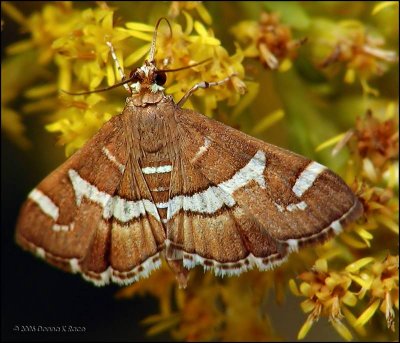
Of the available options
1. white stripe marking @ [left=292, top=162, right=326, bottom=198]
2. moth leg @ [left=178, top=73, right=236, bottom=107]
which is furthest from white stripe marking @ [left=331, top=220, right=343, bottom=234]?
moth leg @ [left=178, top=73, right=236, bottom=107]

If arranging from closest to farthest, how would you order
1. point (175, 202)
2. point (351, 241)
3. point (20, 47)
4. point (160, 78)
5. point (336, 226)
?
point (336, 226), point (175, 202), point (160, 78), point (351, 241), point (20, 47)

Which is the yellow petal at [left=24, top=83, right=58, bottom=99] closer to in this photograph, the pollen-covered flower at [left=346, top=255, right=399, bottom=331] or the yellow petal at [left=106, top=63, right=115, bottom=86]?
the yellow petal at [left=106, top=63, right=115, bottom=86]

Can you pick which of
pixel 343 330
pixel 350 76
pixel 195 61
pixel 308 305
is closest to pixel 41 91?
pixel 195 61

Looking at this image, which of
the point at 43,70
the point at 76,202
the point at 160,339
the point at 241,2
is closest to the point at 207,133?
the point at 76,202

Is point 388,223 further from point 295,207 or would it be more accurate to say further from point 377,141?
point 295,207

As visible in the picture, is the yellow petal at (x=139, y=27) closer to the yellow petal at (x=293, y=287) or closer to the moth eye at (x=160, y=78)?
the moth eye at (x=160, y=78)

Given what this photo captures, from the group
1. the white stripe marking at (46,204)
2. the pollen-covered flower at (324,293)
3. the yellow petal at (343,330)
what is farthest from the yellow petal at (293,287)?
the white stripe marking at (46,204)
